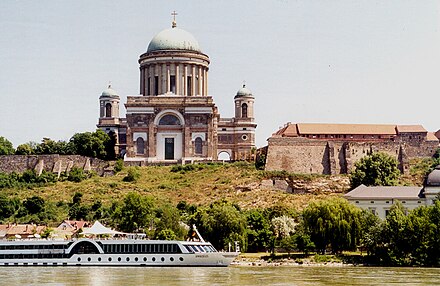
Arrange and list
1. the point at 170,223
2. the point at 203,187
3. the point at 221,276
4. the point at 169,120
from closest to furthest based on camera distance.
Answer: the point at 221,276 < the point at 170,223 < the point at 203,187 < the point at 169,120

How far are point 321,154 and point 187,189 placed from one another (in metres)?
17.7

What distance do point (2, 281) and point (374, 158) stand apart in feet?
154

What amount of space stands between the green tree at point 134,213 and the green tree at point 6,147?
111 feet

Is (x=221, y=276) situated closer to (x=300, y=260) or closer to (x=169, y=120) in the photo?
(x=300, y=260)

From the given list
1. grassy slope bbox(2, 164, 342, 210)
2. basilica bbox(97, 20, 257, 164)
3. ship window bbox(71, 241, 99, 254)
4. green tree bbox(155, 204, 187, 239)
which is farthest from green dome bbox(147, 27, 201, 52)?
ship window bbox(71, 241, 99, 254)

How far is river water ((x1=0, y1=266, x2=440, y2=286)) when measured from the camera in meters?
46.9

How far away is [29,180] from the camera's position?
3462 inches

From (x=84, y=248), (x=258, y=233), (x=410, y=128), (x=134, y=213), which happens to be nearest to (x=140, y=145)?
(x=134, y=213)

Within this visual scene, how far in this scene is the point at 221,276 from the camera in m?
50.9

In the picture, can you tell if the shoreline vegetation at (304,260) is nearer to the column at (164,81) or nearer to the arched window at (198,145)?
the arched window at (198,145)

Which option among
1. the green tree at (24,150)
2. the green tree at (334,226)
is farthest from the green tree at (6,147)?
the green tree at (334,226)

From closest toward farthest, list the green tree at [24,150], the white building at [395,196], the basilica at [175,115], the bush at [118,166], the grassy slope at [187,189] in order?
1. the white building at [395,196]
2. the grassy slope at [187,189]
3. the bush at [118,166]
4. the basilica at [175,115]
5. the green tree at [24,150]

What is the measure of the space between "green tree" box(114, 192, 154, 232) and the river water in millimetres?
10427

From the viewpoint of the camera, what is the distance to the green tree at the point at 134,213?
69438 millimetres
